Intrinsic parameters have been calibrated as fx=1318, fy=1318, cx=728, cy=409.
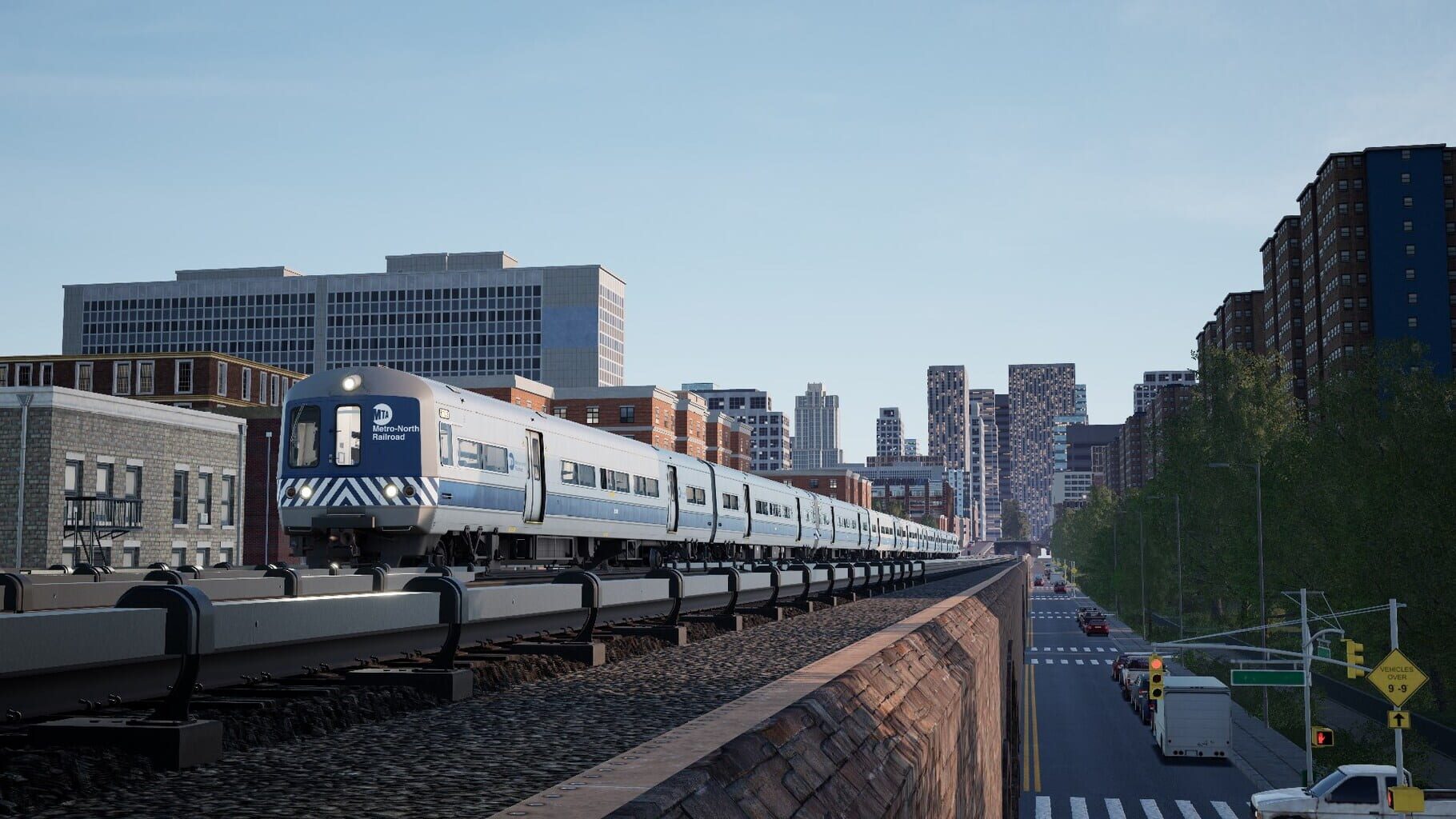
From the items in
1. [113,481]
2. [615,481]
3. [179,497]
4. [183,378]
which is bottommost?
[179,497]

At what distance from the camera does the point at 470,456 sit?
1043 inches

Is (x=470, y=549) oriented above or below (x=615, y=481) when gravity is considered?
below

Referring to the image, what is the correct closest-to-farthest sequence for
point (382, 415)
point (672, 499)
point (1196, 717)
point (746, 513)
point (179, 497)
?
point (382, 415)
point (672, 499)
point (746, 513)
point (179, 497)
point (1196, 717)

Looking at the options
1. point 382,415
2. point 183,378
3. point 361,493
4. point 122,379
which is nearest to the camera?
point 361,493

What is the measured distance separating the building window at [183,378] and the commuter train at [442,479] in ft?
202

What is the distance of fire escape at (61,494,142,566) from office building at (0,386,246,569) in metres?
0.05

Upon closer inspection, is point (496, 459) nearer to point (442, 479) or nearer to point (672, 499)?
point (442, 479)

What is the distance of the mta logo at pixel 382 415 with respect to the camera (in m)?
24.8

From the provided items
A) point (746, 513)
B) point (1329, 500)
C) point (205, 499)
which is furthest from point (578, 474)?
point (1329, 500)

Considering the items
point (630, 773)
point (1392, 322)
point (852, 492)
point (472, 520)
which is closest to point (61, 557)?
point (472, 520)

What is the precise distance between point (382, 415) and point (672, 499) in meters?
18.4

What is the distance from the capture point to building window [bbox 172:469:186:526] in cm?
5619

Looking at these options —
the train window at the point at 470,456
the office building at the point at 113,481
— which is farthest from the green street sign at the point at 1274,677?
the office building at the point at 113,481

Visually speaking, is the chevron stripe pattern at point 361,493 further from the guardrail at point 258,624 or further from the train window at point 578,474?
the train window at point 578,474
